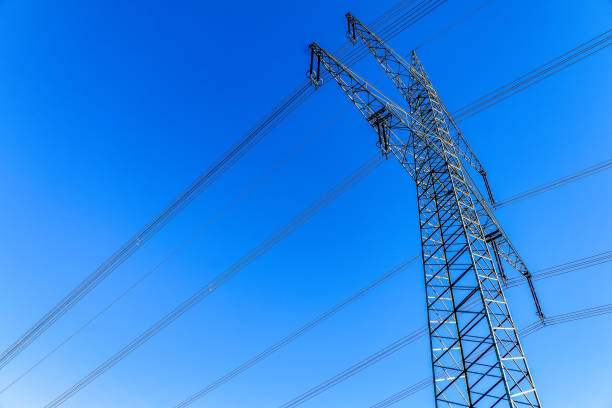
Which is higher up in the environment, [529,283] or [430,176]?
[430,176]

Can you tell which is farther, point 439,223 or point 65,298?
point 65,298

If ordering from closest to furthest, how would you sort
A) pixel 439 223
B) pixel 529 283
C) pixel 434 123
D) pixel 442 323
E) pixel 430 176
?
1. pixel 442 323
2. pixel 439 223
3. pixel 430 176
4. pixel 434 123
5. pixel 529 283

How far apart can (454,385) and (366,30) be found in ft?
55.0

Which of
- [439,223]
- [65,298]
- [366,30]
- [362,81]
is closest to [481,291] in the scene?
[439,223]

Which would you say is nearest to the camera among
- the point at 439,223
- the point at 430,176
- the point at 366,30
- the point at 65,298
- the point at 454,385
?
the point at 454,385

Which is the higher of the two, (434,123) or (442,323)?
(434,123)

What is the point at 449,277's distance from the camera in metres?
9.38

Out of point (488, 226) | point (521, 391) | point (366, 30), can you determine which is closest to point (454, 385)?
point (521, 391)

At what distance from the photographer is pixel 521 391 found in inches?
283

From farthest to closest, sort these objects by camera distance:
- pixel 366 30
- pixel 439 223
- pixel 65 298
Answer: pixel 65 298, pixel 366 30, pixel 439 223

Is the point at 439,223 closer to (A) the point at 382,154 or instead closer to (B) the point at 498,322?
(B) the point at 498,322

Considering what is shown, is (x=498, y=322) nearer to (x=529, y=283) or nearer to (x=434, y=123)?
(x=434, y=123)

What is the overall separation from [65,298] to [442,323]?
79.2ft

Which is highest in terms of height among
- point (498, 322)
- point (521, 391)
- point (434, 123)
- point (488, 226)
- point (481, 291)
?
point (434, 123)
